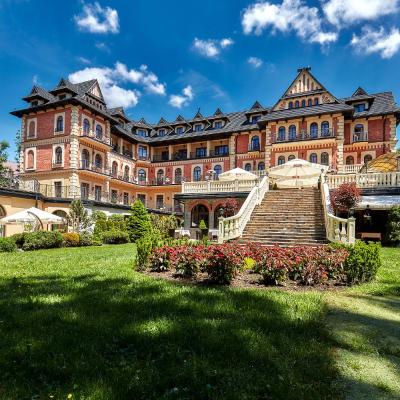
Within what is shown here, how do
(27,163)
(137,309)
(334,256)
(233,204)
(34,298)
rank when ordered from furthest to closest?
(27,163)
(233,204)
(334,256)
(34,298)
(137,309)

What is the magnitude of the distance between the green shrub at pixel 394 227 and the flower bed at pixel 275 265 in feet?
29.3

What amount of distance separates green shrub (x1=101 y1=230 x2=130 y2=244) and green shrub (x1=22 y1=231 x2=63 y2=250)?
3657 mm

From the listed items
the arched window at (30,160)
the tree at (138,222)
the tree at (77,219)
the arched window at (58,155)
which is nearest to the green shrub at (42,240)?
the tree at (77,219)

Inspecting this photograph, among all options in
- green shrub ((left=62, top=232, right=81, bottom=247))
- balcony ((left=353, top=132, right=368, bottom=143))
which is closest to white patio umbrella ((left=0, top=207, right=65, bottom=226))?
green shrub ((left=62, top=232, right=81, bottom=247))

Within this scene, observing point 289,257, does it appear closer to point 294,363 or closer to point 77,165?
point 294,363

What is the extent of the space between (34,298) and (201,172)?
37.2m

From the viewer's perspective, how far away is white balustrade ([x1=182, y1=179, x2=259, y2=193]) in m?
22.7

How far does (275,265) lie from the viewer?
25.8 ft

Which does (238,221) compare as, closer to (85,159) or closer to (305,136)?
(305,136)

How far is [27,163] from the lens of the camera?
35812 millimetres

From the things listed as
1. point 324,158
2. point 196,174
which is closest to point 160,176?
point 196,174

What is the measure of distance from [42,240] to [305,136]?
86.2ft

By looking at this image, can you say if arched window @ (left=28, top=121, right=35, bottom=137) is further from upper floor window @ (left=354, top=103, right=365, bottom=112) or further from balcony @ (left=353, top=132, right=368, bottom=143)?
upper floor window @ (left=354, top=103, right=365, bottom=112)

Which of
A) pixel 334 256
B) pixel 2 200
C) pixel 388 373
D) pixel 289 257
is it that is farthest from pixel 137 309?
pixel 2 200
